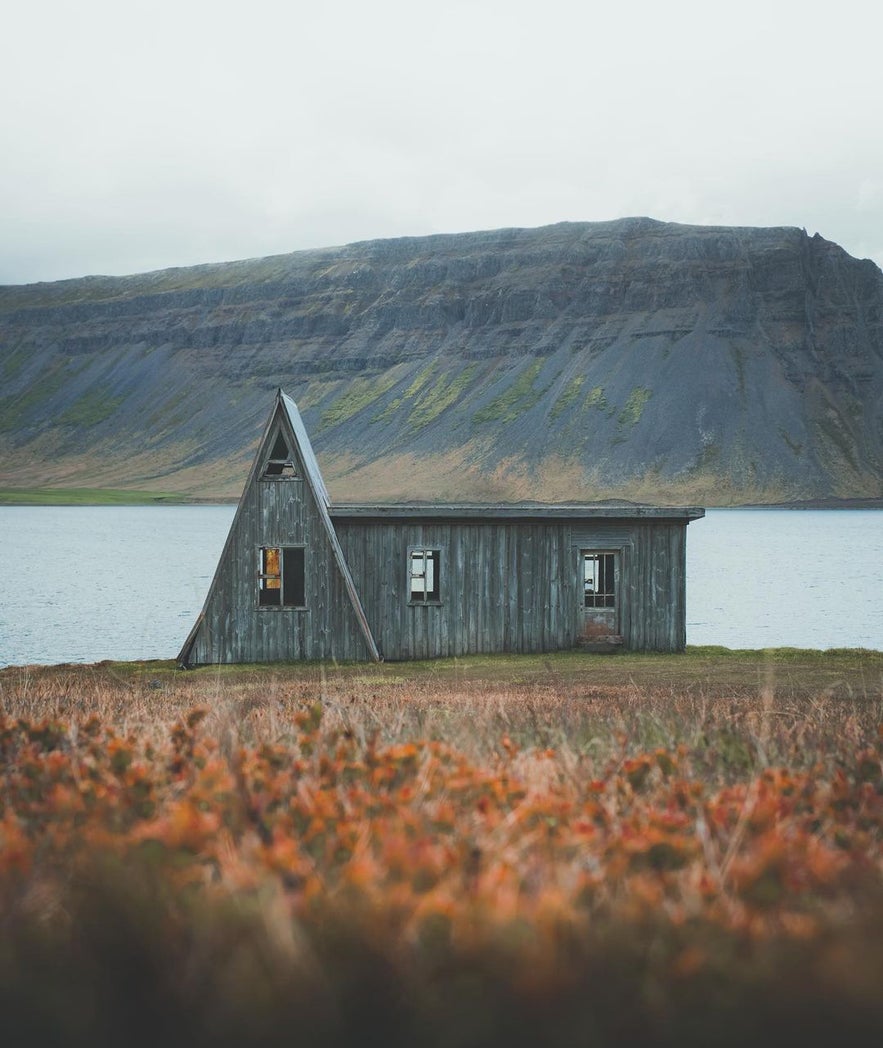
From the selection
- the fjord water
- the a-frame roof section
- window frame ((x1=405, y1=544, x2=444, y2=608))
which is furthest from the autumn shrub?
the fjord water

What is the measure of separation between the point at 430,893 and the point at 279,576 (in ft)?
72.5

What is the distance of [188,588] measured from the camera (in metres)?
63.7

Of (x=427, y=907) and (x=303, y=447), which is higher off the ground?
(x=303, y=447)

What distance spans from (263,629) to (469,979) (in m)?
22.7

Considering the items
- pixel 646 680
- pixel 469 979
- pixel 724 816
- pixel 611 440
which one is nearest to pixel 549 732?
pixel 724 816

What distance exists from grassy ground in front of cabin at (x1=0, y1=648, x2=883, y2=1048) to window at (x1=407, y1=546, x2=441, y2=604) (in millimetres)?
19065

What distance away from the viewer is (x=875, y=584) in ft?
224

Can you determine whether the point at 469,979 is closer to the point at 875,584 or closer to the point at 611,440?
the point at 875,584

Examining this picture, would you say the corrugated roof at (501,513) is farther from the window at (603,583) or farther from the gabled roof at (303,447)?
the window at (603,583)

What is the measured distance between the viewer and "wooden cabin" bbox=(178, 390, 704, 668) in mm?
25578

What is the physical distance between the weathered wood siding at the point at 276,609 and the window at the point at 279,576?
17 centimetres

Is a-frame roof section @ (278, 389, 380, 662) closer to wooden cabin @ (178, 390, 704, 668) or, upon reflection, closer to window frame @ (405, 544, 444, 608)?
wooden cabin @ (178, 390, 704, 668)

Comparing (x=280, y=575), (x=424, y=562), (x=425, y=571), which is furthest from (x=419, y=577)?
(x=280, y=575)

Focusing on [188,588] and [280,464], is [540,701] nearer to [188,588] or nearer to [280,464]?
[280,464]
